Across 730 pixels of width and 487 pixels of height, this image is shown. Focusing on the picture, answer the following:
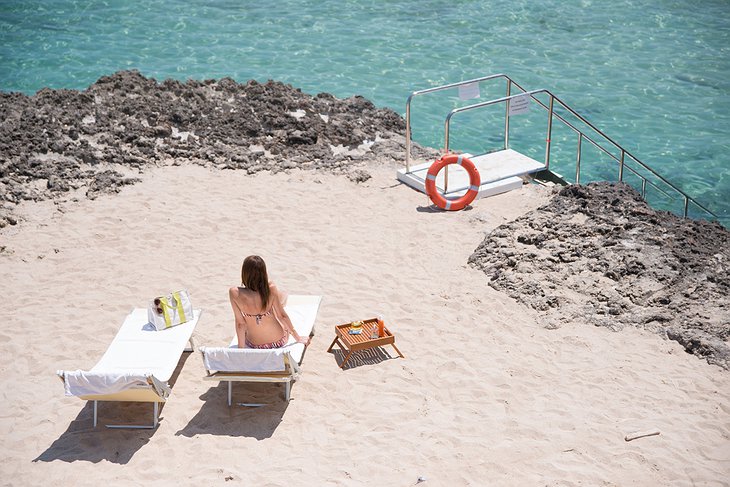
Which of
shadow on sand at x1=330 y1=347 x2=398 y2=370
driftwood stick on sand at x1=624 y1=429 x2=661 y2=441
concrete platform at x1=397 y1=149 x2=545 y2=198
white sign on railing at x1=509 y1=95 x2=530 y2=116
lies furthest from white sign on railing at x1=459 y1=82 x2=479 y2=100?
driftwood stick on sand at x1=624 y1=429 x2=661 y2=441

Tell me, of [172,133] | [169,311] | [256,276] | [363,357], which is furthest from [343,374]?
[172,133]

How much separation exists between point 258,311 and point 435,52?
53.4 ft

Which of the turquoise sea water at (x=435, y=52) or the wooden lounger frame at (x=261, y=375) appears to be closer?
the wooden lounger frame at (x=261, y=375)

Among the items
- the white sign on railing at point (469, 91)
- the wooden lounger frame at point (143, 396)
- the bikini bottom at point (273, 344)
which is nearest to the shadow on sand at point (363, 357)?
the bikini bottom at point (273, 344)

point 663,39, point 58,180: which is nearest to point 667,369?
point 58,180

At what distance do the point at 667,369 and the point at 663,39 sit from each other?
677 inches

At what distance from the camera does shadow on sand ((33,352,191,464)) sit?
298 inches

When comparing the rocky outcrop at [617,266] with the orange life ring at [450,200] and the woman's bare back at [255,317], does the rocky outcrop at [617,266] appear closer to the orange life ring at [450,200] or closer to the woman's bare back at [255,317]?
Answer: the orange life ring at [450,200]

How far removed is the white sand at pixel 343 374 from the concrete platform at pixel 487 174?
38.1 inches

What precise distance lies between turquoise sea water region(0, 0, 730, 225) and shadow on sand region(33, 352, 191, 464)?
11734 millimetres

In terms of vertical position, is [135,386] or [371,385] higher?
[135,386]

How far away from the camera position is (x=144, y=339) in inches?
340

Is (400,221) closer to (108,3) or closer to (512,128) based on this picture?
(512,128)

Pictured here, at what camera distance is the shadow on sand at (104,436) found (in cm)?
757
